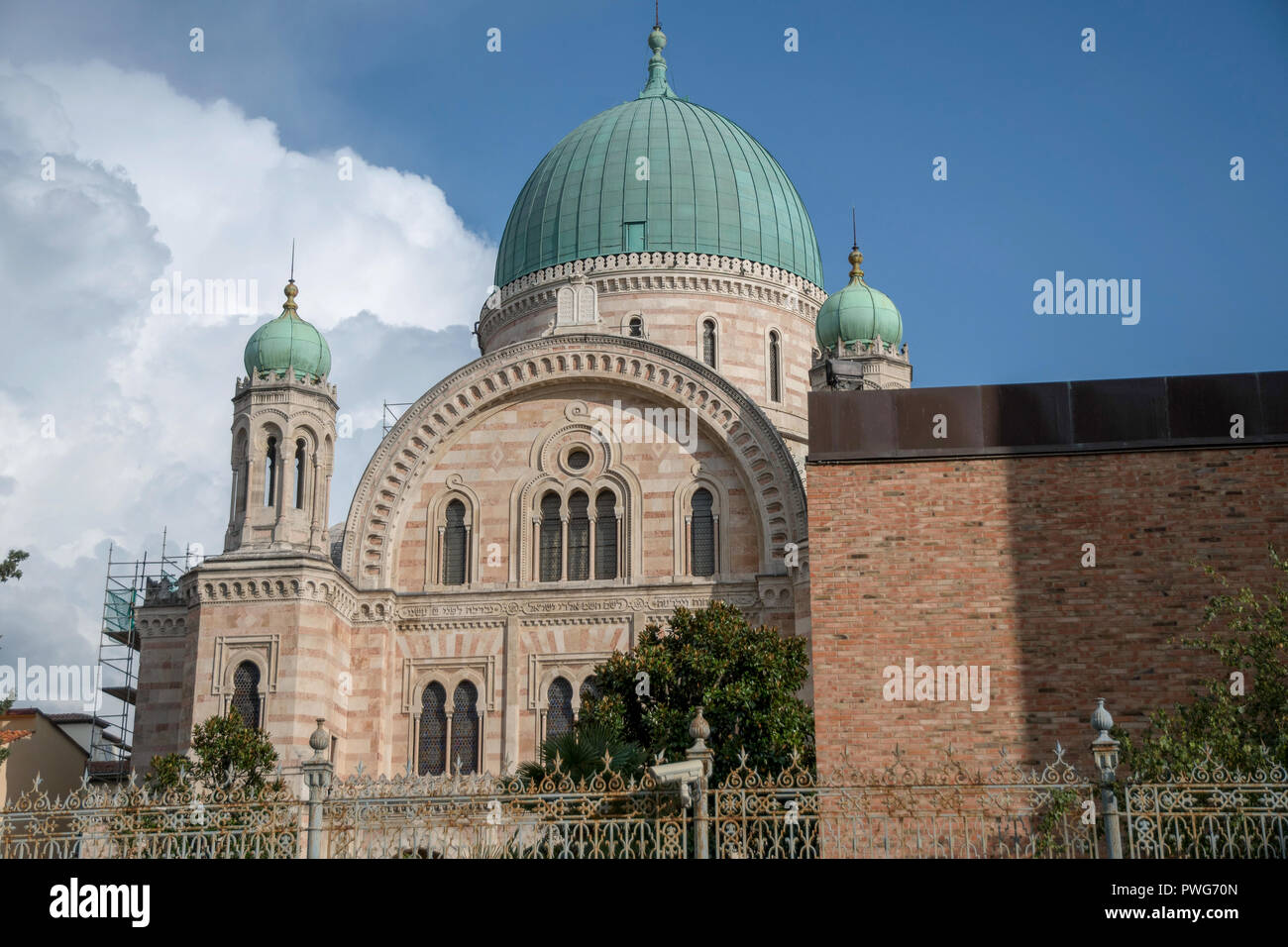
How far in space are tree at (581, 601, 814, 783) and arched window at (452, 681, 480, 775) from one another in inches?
240

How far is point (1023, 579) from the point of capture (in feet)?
65.1

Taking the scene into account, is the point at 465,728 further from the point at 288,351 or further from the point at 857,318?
the point at 857,318

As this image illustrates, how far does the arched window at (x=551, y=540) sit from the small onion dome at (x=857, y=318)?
757 cm

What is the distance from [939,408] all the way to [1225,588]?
13.4 ft

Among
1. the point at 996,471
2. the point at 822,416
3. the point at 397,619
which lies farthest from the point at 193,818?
the point at 397,619

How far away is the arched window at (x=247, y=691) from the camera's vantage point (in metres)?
30.2

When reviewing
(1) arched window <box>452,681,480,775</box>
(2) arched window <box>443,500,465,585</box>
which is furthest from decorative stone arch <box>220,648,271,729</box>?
(2) arched window <box>443,500,465,585</box>

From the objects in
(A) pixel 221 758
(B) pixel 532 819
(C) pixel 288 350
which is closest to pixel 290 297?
(C) pixel 288 350

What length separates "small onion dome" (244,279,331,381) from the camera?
33.0m

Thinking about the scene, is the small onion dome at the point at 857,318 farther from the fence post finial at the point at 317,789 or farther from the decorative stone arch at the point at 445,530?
the fence post finial at the point at 317,789

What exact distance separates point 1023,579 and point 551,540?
14.6 metres

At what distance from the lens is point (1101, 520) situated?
65.6ft

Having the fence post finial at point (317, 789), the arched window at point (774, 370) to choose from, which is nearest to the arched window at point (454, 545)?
the arched window at point (774, 370)
